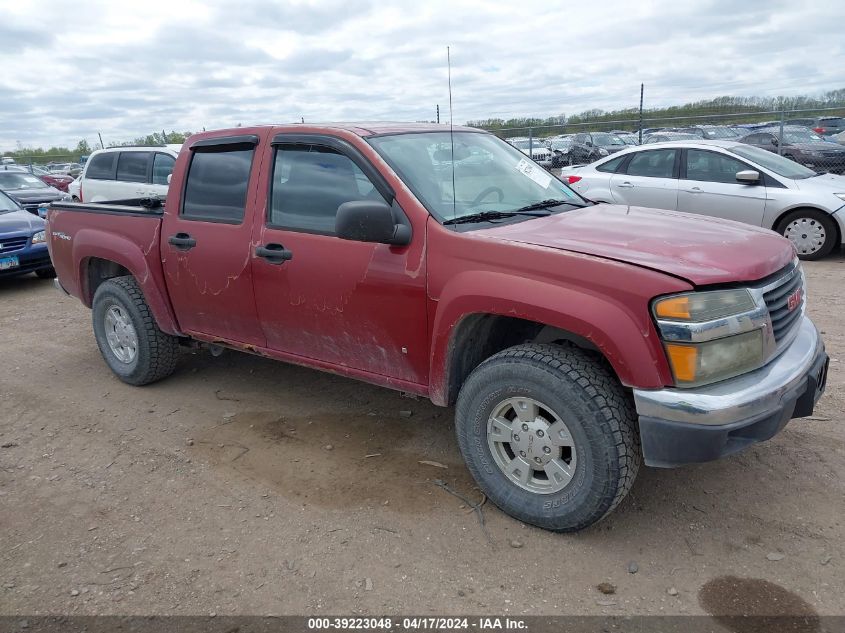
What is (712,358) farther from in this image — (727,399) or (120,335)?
(120,335)

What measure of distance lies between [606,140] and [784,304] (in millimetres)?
22607

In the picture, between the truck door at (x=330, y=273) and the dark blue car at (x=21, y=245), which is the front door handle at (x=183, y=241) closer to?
the truck door at (x=330, y=273)

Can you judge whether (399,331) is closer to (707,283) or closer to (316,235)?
(316,235)

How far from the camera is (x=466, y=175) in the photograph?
371 centimetres

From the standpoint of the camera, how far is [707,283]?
8.61 ft

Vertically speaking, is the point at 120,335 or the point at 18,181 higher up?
the point at 18,181

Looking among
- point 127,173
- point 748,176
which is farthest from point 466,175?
point 127,173

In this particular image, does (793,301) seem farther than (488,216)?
No

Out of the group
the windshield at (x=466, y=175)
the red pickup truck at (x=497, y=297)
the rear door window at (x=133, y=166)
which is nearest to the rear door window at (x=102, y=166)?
the rear door window at (x=133, y=166)

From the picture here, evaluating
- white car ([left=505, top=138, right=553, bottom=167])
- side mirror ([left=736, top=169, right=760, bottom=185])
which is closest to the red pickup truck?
side mirror ([left=736, top=169, right=760, bottom=185])

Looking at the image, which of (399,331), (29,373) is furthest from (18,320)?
(399,331)

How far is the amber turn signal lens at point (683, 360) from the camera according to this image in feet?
Answer: 8.54

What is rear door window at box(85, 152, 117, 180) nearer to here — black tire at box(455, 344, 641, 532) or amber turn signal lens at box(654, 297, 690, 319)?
black tire at box(455, 344, 641, 532)

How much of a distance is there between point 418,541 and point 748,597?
139 centimetres
